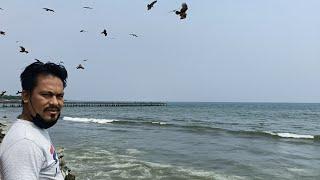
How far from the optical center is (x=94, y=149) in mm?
22703

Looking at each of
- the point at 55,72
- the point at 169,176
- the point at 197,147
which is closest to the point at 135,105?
the point at 197,147

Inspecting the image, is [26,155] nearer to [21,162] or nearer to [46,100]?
[21,162]

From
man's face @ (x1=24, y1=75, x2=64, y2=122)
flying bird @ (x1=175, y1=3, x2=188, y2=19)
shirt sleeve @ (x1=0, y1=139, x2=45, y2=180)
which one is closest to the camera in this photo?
shirt sleeve @ (x1=0, y1=139, x2=45, y2=180)

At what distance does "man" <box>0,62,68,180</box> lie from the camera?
2.24 metres

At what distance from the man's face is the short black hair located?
0.09 ft

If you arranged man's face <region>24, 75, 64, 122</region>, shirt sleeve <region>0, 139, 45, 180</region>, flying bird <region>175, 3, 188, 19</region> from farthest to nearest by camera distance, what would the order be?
flying bird <region>175, 3, 188, 19</region>
man's face <region>24, 75, 64, 122</region>
shirt sleeve <region>0, 139, 45, 180</region>

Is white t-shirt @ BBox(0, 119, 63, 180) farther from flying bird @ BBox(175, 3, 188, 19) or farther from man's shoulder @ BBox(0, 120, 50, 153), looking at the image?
flying bird @ BBox(175, 3, 188, 19)

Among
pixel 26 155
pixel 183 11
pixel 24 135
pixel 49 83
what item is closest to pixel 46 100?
pixel 49 83

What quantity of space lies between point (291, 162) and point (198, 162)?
4.21 metres

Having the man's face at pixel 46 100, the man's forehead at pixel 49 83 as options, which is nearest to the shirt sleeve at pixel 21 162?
the man's face at pixel 46 100

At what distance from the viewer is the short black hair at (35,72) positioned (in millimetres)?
2545

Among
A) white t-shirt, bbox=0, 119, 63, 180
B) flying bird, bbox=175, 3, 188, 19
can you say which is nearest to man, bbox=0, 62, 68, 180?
white t-shirt, bbox=0, 119, 63, 180

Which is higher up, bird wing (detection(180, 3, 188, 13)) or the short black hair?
bird wing (detection(180, 3, 188, 13))

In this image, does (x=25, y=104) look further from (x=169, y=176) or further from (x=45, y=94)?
(x=169, y=176)
